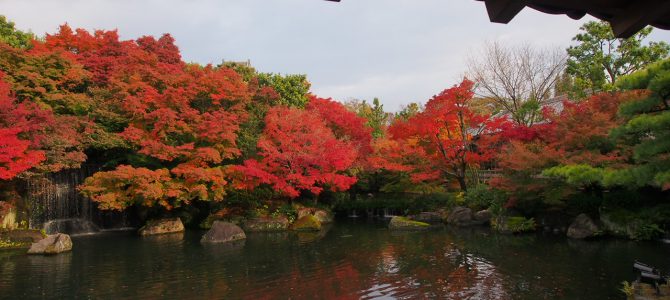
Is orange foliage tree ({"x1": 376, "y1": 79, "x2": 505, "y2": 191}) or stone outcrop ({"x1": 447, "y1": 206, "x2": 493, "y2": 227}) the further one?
orange foliage tree ({"x1": 376, "y1": 79, "x2": 505, "y2": 191})

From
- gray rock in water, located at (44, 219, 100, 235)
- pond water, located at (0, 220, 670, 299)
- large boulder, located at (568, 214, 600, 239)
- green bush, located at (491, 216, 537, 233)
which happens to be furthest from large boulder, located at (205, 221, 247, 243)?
large boulder, located at (568, 214, 600, 239)

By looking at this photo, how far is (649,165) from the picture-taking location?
277 inches

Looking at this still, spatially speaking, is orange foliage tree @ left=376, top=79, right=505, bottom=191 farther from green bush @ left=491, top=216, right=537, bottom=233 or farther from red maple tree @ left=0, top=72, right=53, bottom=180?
red maple tree @ left=0, top=72, right=53, bottom=180

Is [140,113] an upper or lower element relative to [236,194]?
upper

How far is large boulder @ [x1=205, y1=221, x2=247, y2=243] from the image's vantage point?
53.5 feet

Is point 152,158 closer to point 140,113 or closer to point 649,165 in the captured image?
point 140,113

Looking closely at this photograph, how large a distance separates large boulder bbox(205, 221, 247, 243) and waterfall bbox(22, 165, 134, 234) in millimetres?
7794

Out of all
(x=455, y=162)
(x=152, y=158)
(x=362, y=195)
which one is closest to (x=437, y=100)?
(x=455, y=162)

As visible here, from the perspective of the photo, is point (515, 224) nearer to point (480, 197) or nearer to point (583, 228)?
point (583, 228)

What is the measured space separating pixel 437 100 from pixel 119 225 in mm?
17486

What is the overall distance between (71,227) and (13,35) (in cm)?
1341

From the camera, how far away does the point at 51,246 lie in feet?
46.4

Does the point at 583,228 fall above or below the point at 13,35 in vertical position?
below

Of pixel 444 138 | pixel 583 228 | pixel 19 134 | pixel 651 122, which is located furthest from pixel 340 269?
pixel 19 134
